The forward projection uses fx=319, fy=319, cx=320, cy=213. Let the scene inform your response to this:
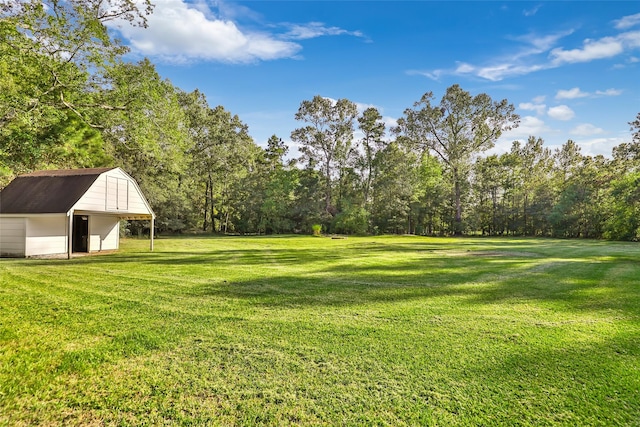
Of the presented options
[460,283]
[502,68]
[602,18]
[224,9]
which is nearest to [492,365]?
[460,283]

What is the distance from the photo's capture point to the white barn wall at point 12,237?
37.9 feet

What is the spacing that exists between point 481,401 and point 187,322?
3.61 m

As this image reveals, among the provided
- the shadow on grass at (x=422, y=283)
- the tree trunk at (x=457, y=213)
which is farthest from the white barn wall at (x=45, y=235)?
the tree trunk at (x=457, y=213)

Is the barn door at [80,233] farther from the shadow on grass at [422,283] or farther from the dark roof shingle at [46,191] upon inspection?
the shadow on grass at [422,283]

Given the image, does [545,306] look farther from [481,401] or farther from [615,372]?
[481,401]

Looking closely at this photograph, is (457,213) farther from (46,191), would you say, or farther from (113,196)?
(46,191)

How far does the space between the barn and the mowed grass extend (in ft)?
20.0

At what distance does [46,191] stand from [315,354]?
13.9 meters

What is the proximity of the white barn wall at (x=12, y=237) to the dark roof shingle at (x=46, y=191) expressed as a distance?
0.37m

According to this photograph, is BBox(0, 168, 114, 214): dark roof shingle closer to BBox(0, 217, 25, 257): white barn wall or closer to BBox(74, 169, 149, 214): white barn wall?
BBox(74, 169, 149, 214): white barn wall

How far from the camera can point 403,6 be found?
1169 centimetres

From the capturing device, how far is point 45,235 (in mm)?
12125

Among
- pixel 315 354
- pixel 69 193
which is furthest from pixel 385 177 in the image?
pixel 315 354

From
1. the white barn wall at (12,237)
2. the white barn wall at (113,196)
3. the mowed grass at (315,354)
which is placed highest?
the white barn wall at (113,196)
